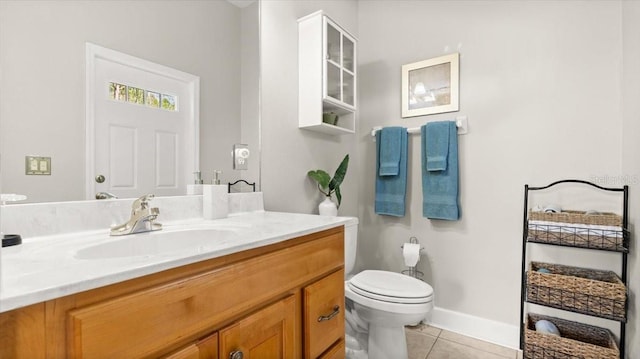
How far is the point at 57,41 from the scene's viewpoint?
3.00 ft

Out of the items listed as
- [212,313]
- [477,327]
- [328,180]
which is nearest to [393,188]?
[328,180]

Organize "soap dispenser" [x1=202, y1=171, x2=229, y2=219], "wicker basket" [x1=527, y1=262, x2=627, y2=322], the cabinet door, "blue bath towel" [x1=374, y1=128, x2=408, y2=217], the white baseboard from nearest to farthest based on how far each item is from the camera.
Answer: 1. the cabinet door
2. "soap dispenser" [x1=202, y1=171, x2=229, y2=219]
3. "wicker basket" [x1=527, y1=262, x2=627, y2=322]
4. the white baseboard
5. "blue bath towel" [x1=374, y1=128, x2=408, y2=217]

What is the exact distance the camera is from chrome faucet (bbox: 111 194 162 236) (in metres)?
0.93

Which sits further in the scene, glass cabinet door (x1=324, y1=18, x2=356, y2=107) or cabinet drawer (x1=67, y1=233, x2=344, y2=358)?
glass cabinet door (x1=324, y1=18, x2=356, y2=107)

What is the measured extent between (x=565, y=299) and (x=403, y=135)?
1279 millimetres

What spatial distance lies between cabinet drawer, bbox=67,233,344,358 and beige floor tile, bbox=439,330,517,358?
1.54 metres

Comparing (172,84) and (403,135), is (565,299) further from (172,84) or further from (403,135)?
(172,84)

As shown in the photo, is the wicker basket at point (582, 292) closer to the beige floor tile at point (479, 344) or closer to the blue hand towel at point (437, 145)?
the beige floor tile at point (479, 344)

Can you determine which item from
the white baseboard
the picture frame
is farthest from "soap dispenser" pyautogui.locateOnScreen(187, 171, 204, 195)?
the white baseboard

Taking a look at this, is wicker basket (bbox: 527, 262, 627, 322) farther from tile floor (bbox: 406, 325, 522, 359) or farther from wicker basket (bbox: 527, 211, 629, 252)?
tile floor (bbox: 406, 325, 522, 359)

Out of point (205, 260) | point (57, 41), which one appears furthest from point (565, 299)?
point (57, 41)

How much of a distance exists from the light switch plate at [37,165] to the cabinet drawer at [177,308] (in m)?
0.62

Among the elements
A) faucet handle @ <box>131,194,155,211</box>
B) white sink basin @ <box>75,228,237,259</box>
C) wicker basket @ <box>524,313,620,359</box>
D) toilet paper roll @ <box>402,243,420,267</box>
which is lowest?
wicker basket @ <box>524,313,620,359</box>

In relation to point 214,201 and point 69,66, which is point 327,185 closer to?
point 214,201
